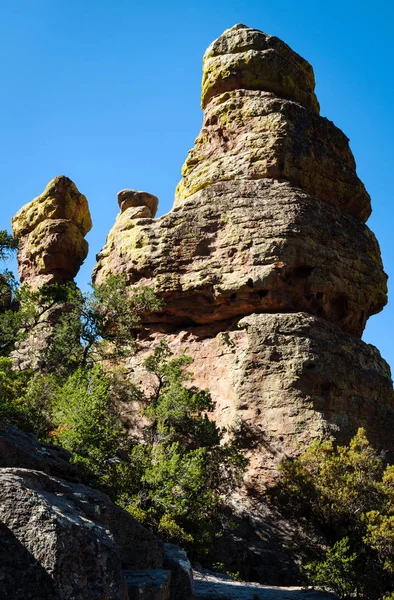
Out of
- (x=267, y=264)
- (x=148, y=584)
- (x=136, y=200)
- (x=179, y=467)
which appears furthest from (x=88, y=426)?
(x=136, y=200)

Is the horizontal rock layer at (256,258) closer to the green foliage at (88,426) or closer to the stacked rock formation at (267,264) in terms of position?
the stacked rock formation at (267,264)

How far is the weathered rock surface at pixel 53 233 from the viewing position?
35656mm

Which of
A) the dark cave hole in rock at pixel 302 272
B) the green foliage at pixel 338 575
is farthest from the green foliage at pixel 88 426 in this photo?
the dark cave hole in rock at pixel 302 272

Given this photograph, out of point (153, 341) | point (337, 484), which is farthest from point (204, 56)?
point (337, 484)

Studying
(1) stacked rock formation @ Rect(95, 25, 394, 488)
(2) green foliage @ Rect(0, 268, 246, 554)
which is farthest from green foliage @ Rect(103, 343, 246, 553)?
(1) stacked rock formation @ Rect(95, 25, 394, 488)

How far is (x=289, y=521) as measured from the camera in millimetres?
20234

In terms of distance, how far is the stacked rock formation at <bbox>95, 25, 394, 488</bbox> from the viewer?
23.5 metres

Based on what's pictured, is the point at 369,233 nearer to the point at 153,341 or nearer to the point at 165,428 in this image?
the point at 153,341

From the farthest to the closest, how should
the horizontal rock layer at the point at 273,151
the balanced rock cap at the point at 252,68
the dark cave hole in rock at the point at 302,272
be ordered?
the balanced rock cap at the point at 252,68 → the horizontal rock layer at the point at 273,151 → the dark cave hole in rock at the point at 302,272

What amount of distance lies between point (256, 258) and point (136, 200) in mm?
11686

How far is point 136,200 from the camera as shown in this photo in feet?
114

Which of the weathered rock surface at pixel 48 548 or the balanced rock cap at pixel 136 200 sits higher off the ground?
the balanced rock cap at pixel 136 200

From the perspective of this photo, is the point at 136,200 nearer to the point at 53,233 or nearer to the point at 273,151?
the point at 53,233

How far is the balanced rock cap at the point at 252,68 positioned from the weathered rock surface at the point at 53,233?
10879 mm
